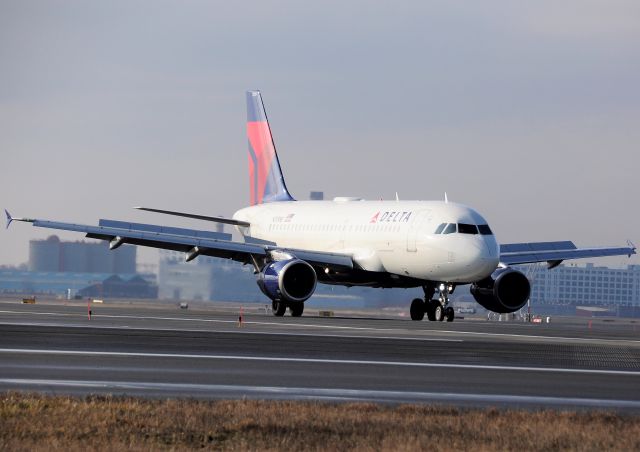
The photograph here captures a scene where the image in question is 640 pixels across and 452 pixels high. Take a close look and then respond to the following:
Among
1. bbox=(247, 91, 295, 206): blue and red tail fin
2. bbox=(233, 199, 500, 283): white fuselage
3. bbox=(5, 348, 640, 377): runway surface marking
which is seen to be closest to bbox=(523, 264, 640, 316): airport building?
bbox=(247, 91, 295, 206): blue and red tail fin

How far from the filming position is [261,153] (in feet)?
211

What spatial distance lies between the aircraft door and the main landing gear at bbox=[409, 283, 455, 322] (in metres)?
2.00

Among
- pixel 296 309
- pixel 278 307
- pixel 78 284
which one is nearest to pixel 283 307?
pixel 278 307

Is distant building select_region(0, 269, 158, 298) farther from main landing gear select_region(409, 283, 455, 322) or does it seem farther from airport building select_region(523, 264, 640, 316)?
main landing gear select_region(409, 283, 455, 322)

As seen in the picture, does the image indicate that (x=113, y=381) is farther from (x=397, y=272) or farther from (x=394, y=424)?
(x=397, y=272)

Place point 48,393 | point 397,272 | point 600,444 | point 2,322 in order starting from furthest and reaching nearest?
point 397,272, point 2,322, point 48,393, point 600,444

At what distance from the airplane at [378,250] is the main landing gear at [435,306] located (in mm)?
36

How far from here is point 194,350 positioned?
27.1 metres

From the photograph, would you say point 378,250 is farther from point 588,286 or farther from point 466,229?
point 588,286

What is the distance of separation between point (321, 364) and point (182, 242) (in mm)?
27591

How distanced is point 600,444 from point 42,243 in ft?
532

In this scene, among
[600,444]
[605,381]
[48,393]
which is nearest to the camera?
[600,444]

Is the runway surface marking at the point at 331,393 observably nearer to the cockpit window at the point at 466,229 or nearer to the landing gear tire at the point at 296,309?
the cockpit window at the point at 466,229

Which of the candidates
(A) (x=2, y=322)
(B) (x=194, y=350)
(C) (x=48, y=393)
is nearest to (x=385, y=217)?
(A) (x=2, y=322)
